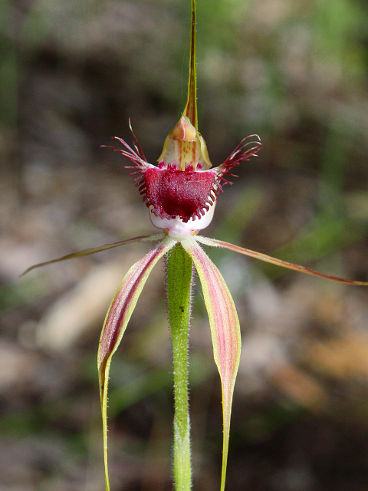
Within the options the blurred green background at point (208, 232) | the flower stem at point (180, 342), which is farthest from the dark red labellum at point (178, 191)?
the blurred green background at point (208, 232)

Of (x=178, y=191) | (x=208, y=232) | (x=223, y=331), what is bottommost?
(x=223, y=331)

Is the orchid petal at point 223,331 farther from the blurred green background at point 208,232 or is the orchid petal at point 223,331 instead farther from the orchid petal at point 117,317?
the blurred green background at point 208,232

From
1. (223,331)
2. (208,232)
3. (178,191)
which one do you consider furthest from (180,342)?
(208,232)

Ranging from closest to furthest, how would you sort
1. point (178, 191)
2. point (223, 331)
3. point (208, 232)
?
point (223, 331)
point (178, 191)
point (208, 232)

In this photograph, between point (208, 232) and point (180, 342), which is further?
point (208, 232)

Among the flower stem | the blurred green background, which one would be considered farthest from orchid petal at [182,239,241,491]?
the blurred green background

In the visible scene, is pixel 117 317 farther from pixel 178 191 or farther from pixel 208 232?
pixel 208 232

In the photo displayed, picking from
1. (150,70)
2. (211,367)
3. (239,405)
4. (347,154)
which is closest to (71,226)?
(211,367)

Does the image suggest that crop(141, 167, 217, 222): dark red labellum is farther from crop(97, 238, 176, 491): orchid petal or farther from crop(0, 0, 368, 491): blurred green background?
crop(0, 0, 368, 491): blurred green background
